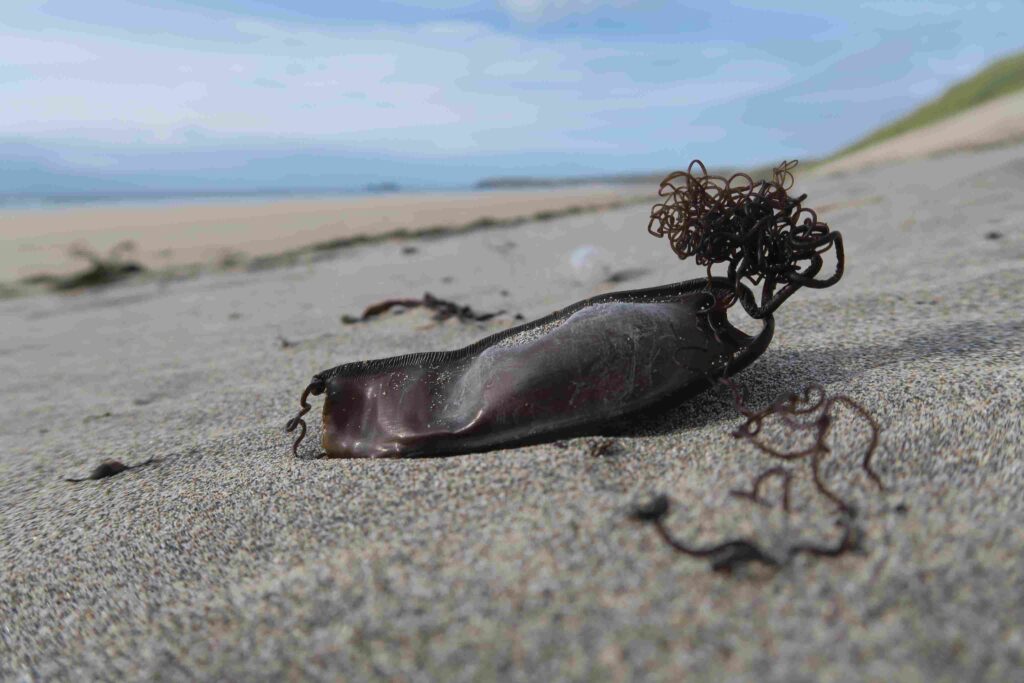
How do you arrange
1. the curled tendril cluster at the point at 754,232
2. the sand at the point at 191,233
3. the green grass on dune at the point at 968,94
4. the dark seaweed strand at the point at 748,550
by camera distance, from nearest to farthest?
1. the dark seaweed strand at the point at 748,550
2. the curled tendril cluster at the point at 754,232
3. the sand at the point at 191,233
4. the green grass on dune at the point at 968,94

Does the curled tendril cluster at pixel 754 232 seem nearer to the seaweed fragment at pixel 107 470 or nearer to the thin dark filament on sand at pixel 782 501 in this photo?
the thin dark filament on sand at pixel 782 501

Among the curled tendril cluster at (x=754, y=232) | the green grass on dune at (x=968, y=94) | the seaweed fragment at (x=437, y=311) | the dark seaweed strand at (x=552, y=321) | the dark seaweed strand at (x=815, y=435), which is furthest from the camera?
the green grass on dune at (x=968, y=94)

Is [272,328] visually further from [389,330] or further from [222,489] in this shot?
[222,489]

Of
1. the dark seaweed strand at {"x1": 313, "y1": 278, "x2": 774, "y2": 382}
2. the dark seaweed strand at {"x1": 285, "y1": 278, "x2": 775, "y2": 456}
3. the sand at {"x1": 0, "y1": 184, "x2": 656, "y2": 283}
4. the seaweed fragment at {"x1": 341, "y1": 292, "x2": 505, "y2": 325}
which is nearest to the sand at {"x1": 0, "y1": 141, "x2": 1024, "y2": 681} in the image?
the dark seaweed strand at {"x1": 285, "y1": 278, "x2": 775, "y2": 456}

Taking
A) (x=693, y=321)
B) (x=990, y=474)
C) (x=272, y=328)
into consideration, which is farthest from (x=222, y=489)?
(x=272, y=328)

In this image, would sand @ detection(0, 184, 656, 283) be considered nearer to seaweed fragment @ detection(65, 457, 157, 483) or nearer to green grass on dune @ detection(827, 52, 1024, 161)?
seaweed fragment @ detection(65, 457, 157, 483)

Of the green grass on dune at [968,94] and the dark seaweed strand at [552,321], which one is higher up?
the green grass on dune at [968,94]

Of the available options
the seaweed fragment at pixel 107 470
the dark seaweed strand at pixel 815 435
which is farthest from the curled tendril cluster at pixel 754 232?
the seaweed fragment at pixel 107 470

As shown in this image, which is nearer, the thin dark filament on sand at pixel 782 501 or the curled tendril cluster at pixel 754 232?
the thin dark filament on sand at pixel 782 501
